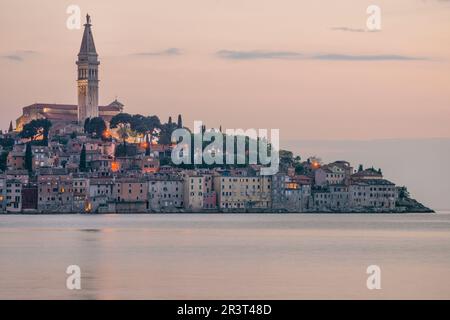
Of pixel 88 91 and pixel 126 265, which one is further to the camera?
pixel 88 91

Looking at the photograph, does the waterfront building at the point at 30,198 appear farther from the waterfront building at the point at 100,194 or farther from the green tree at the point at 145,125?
the green tree at the point at 145,125

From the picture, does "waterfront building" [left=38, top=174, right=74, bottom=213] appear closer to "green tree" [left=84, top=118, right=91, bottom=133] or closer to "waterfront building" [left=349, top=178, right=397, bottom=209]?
"green tree" [left=84, top=118, right=91, bottom=133]

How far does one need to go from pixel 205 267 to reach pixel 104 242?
48.1 ft

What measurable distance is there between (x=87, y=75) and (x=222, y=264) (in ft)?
289

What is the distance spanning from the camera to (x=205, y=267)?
36.8 m

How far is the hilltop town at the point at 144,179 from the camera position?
9481 cm

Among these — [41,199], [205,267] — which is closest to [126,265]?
[205,267]

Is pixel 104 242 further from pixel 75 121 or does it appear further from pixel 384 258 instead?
pixel 75 121

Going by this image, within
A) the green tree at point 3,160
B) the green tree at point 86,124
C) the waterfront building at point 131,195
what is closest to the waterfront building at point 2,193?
the green tree at point 3,160

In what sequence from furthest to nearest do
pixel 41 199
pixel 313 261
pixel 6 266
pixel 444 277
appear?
pixel 41 199 < pixel 313 261 < pixel 6 266 < pixel 444 277

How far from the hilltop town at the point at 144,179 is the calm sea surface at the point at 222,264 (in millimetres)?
33516

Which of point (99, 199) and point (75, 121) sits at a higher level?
point (75, 121)

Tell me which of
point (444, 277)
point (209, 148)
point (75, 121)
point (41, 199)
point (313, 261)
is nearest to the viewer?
point (444, 277)

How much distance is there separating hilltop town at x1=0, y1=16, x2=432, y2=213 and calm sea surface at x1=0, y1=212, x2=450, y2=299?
33.5 m
